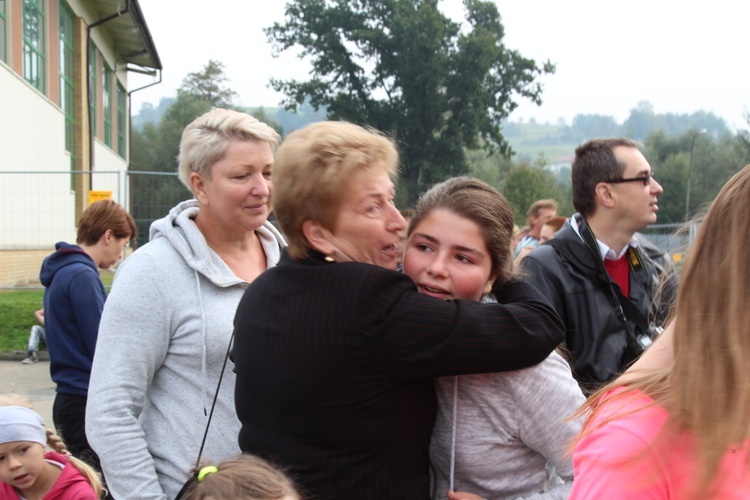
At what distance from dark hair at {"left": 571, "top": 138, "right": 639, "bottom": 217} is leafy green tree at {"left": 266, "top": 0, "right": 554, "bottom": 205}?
145 feet

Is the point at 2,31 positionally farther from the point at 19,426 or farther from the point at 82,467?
the point at 82,467

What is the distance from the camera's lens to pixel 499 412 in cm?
162

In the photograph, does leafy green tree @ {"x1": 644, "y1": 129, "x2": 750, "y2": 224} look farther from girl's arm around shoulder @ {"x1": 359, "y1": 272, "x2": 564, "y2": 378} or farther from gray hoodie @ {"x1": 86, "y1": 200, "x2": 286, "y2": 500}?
girl's arm around shoulder @ {"x1": 359, "y1": 272, "x2": 564, "y2": 378}

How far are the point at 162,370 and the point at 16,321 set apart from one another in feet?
34.3

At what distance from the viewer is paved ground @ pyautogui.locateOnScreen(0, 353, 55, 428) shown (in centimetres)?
820

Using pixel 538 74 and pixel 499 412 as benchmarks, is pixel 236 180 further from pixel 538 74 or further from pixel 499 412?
pixel 538 74

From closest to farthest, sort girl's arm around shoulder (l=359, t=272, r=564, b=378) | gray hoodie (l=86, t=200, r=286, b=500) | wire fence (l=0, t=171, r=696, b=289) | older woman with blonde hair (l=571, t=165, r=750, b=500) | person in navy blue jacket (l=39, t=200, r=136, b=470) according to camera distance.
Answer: older woman with blonde hair (l=571, t=165, r=750, b=500) → girl's arm around shoulder (l=359, t=272, r=564, b=378) → gray hoodie (l=86, t=200, r=286, b=500) → person in navy blue jacket (l=39, t=200, r=136, b=470) → wire fence (l=0, t=171, r=696, b=289)

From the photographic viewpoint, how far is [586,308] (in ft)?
11.1

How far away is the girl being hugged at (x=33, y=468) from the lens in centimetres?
313

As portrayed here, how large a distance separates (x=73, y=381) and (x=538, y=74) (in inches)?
1935

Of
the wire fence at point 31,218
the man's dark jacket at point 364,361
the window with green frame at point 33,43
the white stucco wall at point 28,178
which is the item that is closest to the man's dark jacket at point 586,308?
the man's dark jacket at point 364,361

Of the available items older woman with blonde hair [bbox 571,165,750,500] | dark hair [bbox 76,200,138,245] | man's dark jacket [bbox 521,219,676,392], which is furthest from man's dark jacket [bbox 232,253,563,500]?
dark hair [bbox 76,200,138,245]

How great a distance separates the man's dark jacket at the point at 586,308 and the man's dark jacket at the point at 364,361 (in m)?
1.76

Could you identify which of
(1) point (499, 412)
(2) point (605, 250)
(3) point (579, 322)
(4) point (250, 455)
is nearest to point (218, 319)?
(4) point (250, 455)
